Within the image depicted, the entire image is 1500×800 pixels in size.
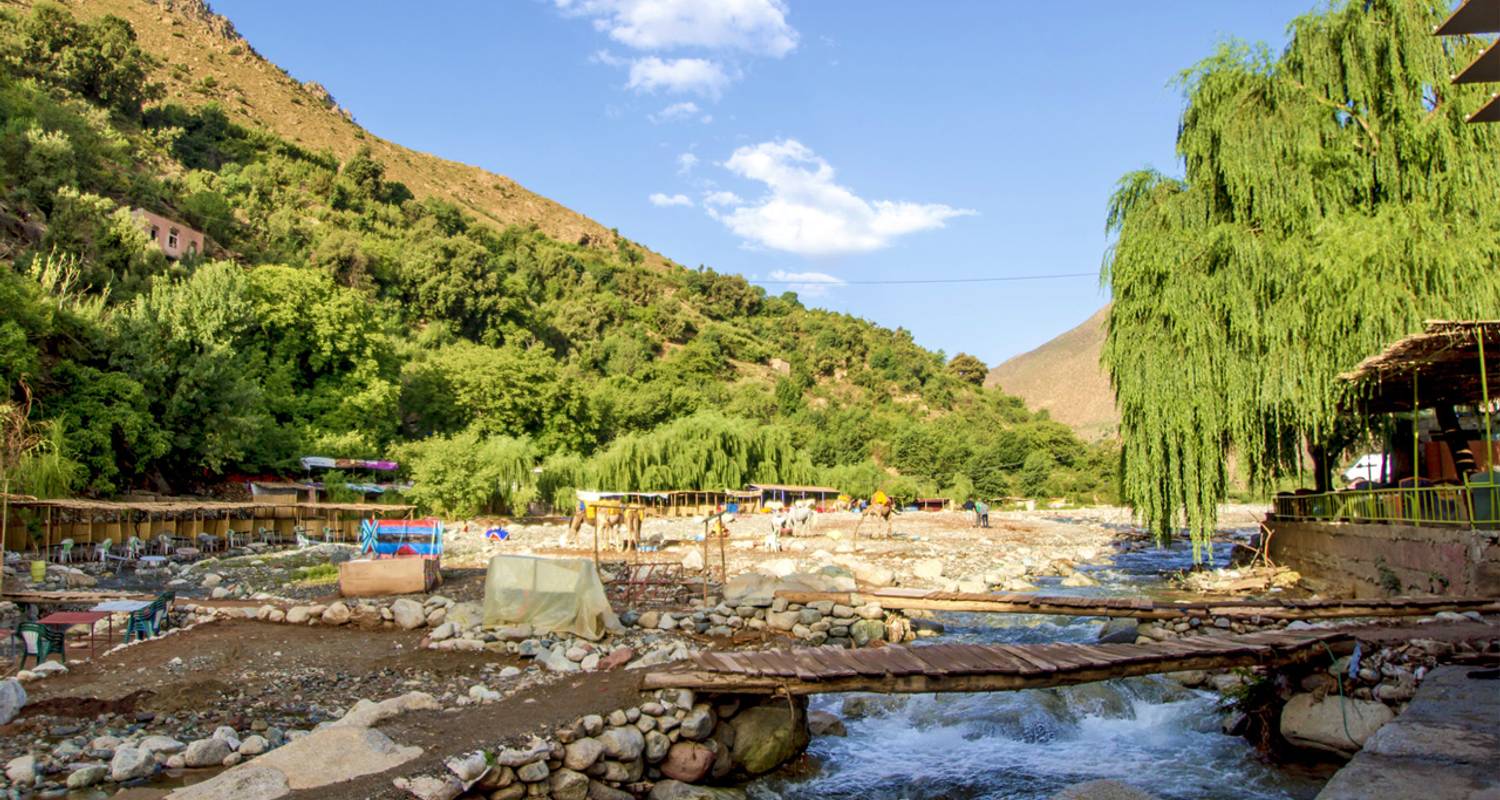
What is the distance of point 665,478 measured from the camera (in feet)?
168

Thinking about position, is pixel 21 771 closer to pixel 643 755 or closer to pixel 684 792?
pixel 643 755

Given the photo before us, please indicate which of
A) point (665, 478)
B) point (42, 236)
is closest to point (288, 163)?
point (42, 236)

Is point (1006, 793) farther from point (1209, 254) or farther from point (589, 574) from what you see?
point (1209, 254)

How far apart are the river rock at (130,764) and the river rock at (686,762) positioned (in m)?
4.20

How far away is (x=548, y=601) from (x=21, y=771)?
6.65 metres

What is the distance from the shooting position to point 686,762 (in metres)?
7.98

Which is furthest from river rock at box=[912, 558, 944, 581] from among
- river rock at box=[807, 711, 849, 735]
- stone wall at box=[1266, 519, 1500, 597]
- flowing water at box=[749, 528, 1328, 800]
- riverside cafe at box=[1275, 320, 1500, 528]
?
river rock at box=[807, 711, 849, 735]

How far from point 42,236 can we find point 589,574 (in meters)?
45.3

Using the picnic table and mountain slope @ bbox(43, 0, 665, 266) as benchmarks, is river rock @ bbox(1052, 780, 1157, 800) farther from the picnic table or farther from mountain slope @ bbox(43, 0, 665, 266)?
mountain slope @ bbox(43, 0, 665, 266)

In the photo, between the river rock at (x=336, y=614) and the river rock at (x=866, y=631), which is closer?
the river rock at (x=866, y=631)

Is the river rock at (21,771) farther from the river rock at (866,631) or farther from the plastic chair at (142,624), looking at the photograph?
the river rock at (866,631)

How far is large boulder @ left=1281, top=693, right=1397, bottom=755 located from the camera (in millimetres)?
7984

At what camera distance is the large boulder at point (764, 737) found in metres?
8.52

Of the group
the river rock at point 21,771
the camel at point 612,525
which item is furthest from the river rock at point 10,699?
the camel at point 612,525
